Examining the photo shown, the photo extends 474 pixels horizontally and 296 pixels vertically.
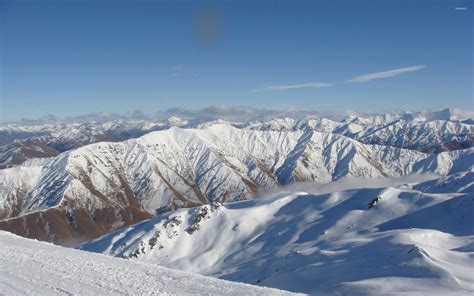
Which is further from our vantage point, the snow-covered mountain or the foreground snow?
the snow-covered mountain

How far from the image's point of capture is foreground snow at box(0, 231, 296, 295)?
3344cm

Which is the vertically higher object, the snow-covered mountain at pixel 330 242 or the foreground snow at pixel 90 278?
the foreground snow at pixel 90 278

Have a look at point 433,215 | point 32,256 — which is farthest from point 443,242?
point 32,256

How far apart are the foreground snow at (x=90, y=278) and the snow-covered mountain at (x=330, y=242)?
26.1 metres

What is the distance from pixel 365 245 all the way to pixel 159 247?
108 meters

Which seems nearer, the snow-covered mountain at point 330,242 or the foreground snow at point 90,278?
the foreground snow at point 90,278

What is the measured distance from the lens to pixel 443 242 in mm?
96625

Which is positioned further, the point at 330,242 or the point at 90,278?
the point at 330,242

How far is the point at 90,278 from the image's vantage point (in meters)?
37.0

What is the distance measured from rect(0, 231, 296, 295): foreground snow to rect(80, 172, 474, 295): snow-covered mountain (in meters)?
26.1

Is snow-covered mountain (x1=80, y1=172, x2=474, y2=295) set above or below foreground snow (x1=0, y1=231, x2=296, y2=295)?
below

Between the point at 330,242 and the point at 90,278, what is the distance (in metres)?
97.5

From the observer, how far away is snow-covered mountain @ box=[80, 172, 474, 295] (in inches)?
2576

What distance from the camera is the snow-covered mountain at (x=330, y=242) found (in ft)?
215
